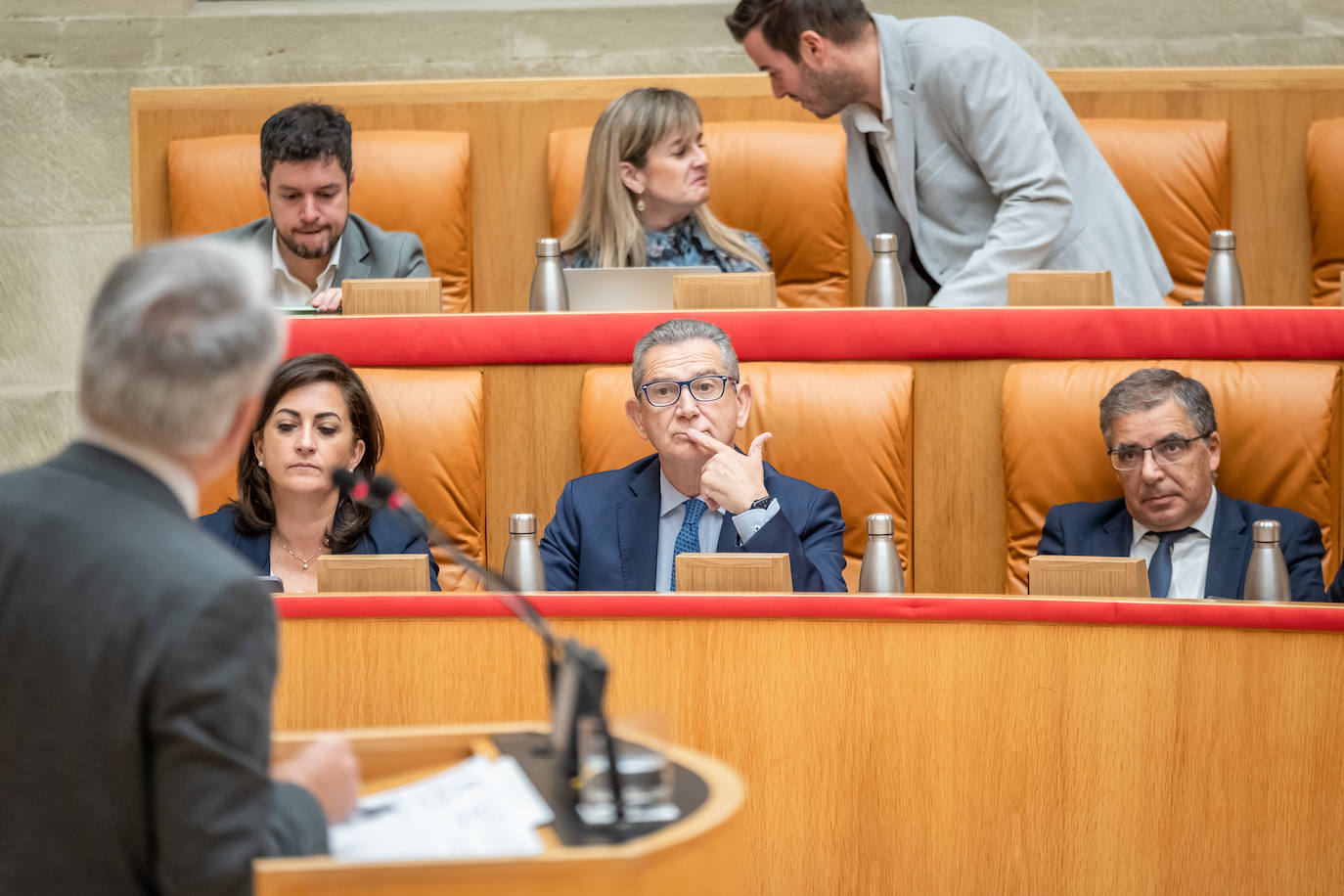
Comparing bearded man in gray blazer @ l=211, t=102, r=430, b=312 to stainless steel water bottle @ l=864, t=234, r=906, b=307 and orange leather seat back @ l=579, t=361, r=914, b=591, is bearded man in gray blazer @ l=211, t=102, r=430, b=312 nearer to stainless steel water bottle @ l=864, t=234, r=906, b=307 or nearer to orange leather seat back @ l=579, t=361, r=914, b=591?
orange leather seat back @ l=579, t=361, r=914, b=591

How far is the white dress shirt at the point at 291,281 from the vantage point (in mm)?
2506

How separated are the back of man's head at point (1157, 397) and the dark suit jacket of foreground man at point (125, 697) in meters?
1.38

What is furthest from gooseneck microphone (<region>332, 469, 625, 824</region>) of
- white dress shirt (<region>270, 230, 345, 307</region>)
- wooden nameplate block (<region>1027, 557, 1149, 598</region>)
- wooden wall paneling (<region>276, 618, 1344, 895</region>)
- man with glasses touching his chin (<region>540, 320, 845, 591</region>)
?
white dress shirt (<region>270, 230, 345, 307</region>)

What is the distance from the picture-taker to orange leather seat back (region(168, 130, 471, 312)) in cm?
280

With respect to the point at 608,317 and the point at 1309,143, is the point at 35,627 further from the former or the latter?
the point at 1309,143

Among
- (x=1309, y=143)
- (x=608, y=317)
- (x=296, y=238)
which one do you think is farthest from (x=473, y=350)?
(x=1309, y=143)

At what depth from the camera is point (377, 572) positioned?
64.8 inches

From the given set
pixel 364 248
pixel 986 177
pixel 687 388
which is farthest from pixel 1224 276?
pixel 364 248

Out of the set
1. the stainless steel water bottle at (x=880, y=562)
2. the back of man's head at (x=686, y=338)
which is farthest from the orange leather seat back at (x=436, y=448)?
the stainless steel water bottle at (x=880, y=562)

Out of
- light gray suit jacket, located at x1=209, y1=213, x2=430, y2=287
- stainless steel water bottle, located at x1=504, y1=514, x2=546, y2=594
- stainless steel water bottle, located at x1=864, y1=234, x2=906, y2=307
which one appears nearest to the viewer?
stainless steel water bottle, located at x1=504, y1=514, x2=546, y2=594

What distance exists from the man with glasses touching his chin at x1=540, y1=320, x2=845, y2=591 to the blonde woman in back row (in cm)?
53

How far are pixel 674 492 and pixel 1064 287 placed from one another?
623 millimetres

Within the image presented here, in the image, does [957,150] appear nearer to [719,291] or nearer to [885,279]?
[885,279]

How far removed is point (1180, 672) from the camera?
1.50 metres
